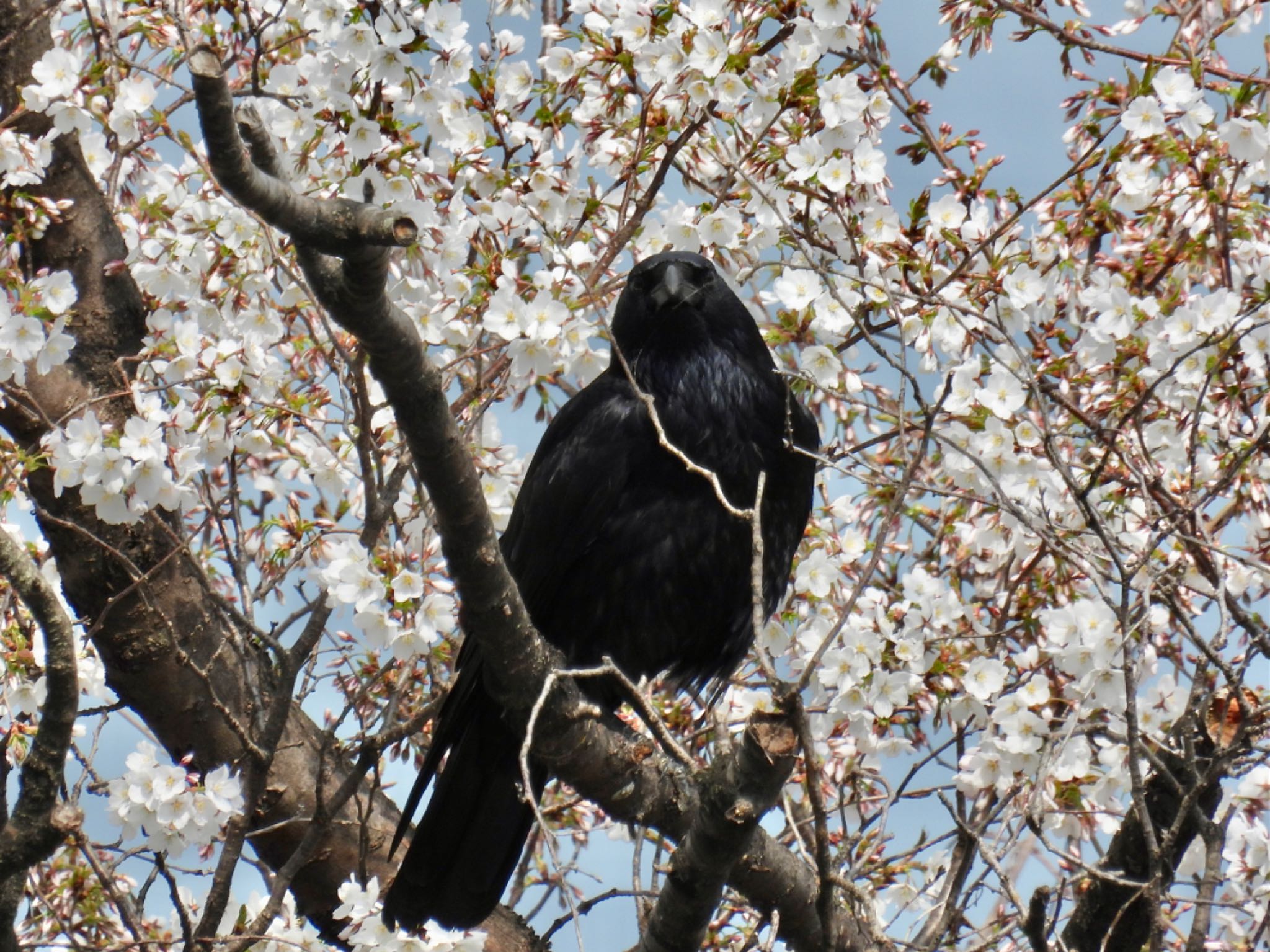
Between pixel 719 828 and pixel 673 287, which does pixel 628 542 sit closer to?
pixel 673 287

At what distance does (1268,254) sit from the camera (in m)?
3.92

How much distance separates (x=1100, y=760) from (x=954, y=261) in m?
1.52

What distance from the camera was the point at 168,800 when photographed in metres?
3.28

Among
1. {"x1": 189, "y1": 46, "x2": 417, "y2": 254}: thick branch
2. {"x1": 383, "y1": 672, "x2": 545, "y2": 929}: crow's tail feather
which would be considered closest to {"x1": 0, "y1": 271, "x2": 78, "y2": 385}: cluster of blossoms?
{"x1": 383, "y1": 672, "x2": 545, "y2": 929}: crow's tail feather

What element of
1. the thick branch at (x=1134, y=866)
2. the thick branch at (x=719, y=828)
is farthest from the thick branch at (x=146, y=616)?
the thick branch at (x=1134, y=866)

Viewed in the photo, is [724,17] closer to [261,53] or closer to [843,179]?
[843,179]

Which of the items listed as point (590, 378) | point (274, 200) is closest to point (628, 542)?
point (590, 378)

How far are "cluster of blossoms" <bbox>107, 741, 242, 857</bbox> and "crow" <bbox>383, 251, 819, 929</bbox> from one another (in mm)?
540

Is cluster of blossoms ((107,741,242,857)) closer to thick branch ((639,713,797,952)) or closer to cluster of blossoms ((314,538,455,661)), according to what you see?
cluster of blossoms ((314,538,455,661))

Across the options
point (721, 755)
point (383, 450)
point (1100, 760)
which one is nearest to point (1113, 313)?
point (1100, 760)

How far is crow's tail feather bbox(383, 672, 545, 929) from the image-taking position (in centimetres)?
388

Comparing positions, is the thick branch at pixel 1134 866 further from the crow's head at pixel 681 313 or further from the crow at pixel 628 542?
the crow's head at pixel 681 313

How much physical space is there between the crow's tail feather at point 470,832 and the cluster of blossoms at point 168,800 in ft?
2.24

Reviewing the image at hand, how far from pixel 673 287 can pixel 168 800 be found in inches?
76.5
